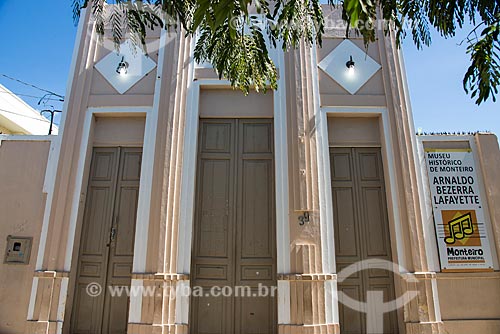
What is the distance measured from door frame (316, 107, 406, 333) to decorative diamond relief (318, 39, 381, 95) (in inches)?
19.3

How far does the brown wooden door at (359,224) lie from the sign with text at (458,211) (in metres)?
0.81

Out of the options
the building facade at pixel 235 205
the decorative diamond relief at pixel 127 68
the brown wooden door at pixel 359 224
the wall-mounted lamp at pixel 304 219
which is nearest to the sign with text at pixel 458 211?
the building facade at pixel 235 205

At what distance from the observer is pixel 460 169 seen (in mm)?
5719

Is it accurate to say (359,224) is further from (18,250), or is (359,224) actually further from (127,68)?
(18,250)

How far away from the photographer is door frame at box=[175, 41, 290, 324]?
16.5 feet

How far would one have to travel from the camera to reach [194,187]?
5.60 meters

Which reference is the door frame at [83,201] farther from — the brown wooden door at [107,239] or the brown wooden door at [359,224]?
the brown wooden door at [359,224]

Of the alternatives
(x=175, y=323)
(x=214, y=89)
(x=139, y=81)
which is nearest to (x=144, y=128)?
(x=139, y=81)

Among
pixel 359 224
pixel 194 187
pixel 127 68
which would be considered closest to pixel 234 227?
pixel 194 187

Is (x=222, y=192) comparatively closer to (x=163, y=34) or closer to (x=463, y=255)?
(x=163, y=34)

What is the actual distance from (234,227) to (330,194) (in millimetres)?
1613

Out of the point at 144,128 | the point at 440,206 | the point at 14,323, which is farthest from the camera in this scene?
the point at 144,128

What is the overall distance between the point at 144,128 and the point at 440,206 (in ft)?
16.6

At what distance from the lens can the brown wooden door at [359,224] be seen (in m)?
5.34
